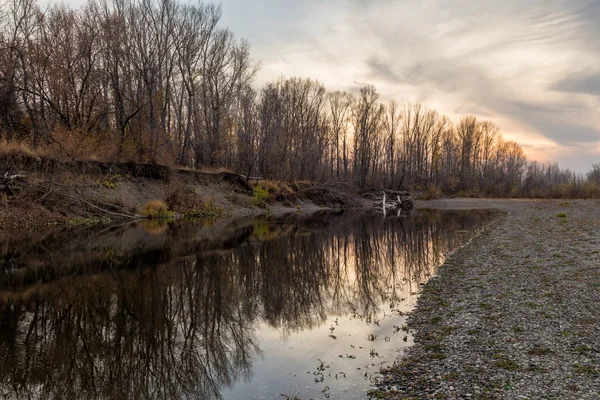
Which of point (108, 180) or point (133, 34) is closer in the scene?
point (108, 180)

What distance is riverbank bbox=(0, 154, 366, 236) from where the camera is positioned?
24.4m

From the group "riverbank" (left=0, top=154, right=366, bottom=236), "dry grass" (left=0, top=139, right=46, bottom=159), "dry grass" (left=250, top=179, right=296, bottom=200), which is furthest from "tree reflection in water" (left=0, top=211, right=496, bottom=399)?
"dry grass" (left=250, top=179, right=296, bottom=200)

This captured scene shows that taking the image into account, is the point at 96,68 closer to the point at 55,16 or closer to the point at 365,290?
the point at 55,16

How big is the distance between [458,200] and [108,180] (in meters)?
61.6

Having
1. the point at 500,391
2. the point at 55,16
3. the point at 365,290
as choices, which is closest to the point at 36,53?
the point at 55,16

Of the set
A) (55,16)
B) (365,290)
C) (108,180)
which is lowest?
(365,290)

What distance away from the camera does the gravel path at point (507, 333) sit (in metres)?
5.73

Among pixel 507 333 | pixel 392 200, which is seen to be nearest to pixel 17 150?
pixel 507 333

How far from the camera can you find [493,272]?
13430 millimetres

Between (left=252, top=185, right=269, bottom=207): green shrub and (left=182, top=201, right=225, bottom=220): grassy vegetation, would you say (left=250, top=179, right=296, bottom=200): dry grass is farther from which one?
(left=182, top=201, right=225, bottom=220): grassy vegetation

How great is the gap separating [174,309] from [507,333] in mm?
7711

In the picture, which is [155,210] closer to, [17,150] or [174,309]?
[17,150]

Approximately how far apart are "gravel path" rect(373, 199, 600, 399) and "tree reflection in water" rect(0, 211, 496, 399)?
1755 mm

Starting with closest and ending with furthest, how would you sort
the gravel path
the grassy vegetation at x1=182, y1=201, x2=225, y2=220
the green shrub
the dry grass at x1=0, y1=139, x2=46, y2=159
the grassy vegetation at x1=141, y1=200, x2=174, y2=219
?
the gravel path < the dry grass at x1=0, y1=139, x2=46, y2=159 < the grassy vegetation at x1=141, y1=200, x2=174, y2=219 < the grassy vegetation at x1=182, y1=201, x2=225, y2=220 < the green shrub
